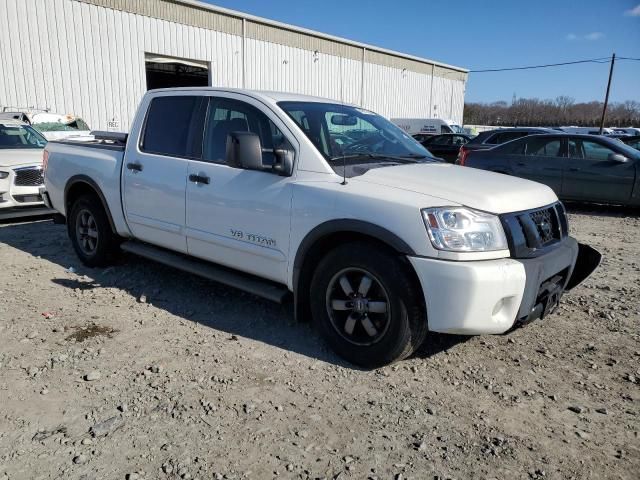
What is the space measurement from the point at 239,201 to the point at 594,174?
8.03 m

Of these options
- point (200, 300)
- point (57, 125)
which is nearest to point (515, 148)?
point (200, 300)

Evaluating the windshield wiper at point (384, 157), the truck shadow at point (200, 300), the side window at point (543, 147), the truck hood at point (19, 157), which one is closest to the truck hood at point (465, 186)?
the windshield wiper at point (384, 157)

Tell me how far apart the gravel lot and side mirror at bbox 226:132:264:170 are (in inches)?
53.3

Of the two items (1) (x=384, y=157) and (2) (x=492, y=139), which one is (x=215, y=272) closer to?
(1) (x=384, y=157)

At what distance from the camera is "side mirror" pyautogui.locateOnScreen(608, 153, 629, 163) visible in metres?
9.25

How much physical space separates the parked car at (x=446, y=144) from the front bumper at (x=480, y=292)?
15378 mm

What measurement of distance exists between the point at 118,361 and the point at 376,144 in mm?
2585

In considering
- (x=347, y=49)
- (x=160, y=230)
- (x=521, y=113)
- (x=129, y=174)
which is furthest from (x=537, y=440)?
(x=521, y=113)

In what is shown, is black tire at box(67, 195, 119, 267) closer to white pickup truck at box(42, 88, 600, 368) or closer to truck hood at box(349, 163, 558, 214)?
white pickup truck at box(42, 88, 600, 368)

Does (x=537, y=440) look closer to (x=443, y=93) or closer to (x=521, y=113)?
(x=443, y=93)

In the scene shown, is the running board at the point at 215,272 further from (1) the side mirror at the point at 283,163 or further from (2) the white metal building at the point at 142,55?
(2) the white metal building at the point at 142,55

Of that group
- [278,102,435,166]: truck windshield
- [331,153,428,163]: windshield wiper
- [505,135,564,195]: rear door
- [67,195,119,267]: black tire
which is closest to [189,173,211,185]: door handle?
[278,102,435,166]: truck windshield

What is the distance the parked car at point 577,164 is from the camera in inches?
366

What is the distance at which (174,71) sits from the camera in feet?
82.0
